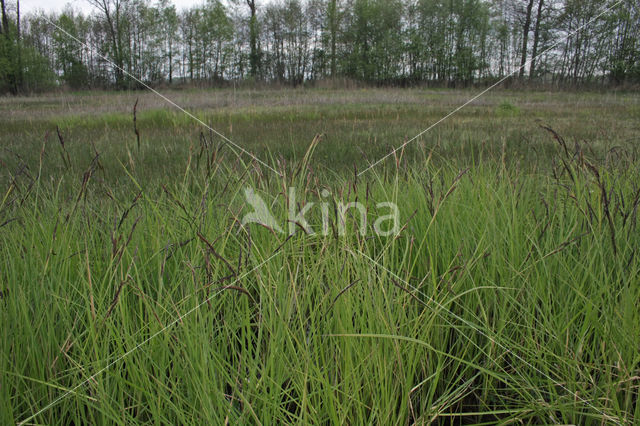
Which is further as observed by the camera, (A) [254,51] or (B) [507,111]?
(A) [254,51]

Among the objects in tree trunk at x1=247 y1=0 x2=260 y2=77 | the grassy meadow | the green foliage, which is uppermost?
tree trunk at x1=247 y1=0 x2=260 y2=77

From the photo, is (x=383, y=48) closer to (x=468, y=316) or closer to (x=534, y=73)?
(x=534, y=73)

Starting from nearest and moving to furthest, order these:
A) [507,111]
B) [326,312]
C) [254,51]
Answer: [326,312] → [507,111] → [254,51]

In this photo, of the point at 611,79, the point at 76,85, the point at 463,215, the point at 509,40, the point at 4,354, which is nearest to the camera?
the point at 4,354

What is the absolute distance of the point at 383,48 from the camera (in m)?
30.2

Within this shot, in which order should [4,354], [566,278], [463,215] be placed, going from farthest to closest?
[463,215] < [566,278] < [4,354]

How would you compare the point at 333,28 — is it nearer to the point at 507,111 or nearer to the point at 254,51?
the point at 254,51

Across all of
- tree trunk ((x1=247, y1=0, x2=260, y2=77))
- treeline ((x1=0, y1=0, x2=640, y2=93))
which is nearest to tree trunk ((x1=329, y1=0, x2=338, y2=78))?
treeline ((x1=0, y1=0, x2=640, y2=93))

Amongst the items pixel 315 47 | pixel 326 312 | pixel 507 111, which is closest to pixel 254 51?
pixel 315 47

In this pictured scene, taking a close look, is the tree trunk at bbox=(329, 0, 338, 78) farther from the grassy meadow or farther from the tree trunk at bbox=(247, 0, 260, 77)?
the grassy meadow

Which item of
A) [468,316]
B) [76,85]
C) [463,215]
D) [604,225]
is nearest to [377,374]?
[468,316]

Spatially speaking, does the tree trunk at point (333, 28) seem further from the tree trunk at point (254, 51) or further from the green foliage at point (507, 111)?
the green foliage at point (507, 111)

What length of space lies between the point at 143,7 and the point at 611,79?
15.9 meters

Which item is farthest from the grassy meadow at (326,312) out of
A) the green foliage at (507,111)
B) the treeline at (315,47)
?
the treeline at (315,47)
